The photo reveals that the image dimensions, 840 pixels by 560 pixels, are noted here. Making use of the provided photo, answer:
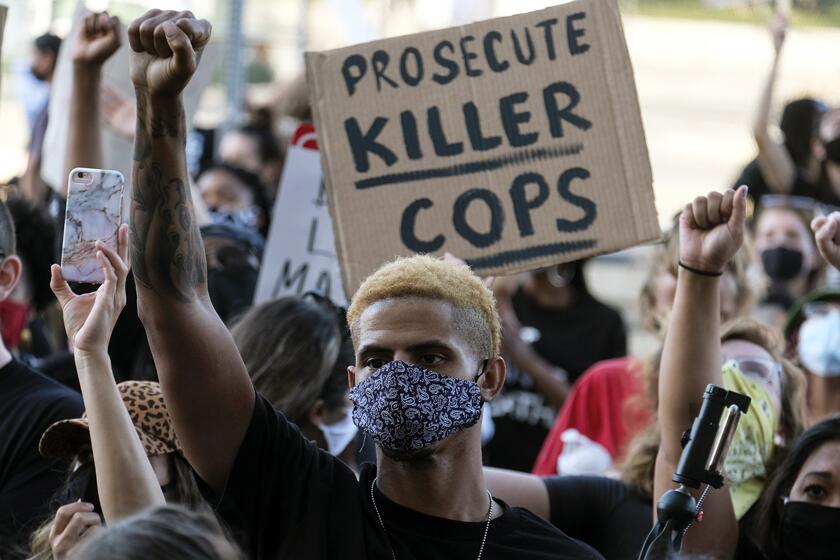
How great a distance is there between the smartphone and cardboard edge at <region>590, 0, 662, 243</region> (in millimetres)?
1467

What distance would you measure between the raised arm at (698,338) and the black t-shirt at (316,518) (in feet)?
1.81

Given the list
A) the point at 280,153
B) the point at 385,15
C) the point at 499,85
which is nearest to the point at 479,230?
the point at 499,85

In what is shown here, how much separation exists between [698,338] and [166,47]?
138 cm

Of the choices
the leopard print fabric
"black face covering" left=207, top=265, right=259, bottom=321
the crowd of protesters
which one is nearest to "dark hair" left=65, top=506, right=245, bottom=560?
the crowd of protesters

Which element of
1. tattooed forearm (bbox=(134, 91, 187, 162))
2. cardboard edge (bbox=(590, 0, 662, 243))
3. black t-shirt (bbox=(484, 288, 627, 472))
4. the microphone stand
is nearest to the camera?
the microphone stand

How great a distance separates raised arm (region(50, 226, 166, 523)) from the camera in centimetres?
296

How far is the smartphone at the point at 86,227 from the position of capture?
3.18 metres

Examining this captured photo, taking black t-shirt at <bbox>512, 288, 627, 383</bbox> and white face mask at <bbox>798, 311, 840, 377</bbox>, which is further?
black t-shirt at <bbox>512, 288, 627, 383</bbox>

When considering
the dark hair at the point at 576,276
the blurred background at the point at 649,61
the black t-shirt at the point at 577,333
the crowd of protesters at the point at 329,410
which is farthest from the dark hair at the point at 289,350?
the blurred background at the point at 649,61

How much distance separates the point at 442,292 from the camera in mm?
3164

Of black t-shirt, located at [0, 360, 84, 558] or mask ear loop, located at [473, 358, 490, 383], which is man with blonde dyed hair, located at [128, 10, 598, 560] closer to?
mask ear loop, located at [473, 358, 490, 383]

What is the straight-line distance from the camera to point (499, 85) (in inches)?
165

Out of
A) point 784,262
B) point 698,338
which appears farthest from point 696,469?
point 784,262

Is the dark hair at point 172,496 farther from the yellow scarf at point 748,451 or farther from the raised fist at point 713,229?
the yellow scarf at point 748,451
